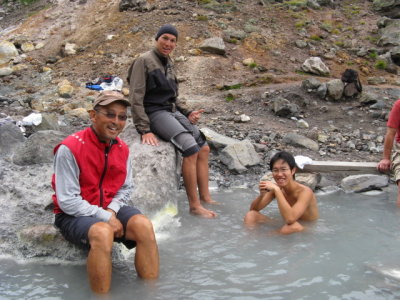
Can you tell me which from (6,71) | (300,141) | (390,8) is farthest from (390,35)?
(6,71)

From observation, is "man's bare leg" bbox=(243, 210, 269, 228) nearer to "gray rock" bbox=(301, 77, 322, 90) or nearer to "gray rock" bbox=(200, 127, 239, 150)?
"gray rock" bbox=(200, 127, 239, 150)

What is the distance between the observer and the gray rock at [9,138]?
6812mm

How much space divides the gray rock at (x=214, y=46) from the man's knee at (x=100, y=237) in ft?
39.6

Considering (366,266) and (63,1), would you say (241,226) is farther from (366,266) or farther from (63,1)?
(63,1)

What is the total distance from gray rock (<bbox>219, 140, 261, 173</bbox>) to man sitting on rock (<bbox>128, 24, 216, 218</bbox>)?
1.66m

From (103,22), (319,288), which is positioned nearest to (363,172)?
(319,288)

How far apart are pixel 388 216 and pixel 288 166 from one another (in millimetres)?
1655

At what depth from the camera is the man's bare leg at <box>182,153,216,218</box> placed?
18.4 feet

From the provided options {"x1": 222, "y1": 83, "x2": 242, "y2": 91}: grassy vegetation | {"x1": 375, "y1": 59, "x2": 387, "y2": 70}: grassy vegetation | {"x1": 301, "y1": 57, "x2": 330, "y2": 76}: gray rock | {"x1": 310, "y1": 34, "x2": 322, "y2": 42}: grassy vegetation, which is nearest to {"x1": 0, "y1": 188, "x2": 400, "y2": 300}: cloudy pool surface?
{"x1": 222, "y1": 83, "x2": 242, "y2": 91}: grassy vegetation

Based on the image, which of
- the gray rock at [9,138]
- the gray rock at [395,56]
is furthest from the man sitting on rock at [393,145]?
the gray rock at [395,56]

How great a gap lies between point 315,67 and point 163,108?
32.3 ft

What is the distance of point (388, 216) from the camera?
5.74 meters

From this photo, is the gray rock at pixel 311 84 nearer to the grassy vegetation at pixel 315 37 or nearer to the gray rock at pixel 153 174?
the grassy vegetation at pixel 315 37

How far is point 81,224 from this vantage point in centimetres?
355
